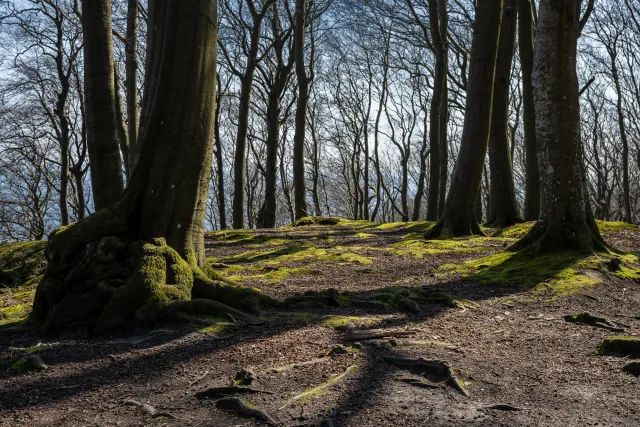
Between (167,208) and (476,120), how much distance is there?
25.6ft

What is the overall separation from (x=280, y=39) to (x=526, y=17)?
10144 millimetres

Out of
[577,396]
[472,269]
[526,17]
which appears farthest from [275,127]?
[577,396]

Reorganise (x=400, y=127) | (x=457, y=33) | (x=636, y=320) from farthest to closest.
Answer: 1. (x=400, y=127)
2. (x=457, y=33)
3. (x=636, y=320)

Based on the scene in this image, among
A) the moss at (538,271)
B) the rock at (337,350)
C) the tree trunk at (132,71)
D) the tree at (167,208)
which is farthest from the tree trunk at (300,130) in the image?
the rock at (337,350)

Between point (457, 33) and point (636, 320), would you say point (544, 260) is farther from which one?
point (457, 33)

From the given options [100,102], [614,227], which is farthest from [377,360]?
[614,227]

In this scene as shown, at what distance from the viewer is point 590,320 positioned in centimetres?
550

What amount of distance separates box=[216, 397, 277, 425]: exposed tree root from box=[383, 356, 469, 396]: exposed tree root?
131cm

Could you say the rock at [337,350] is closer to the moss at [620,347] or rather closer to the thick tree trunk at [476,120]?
the moss at [620,347]

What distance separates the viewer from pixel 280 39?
21234 millimetres

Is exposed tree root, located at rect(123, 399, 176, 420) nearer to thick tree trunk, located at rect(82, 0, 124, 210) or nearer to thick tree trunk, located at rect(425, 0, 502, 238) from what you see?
thick tree trunk, located at rect(82, 0, 124, 210)

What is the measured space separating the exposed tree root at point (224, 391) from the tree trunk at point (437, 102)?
50.7 ft

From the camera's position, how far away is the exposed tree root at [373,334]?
457 centimetres

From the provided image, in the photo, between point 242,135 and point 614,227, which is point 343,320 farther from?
point 242,135
